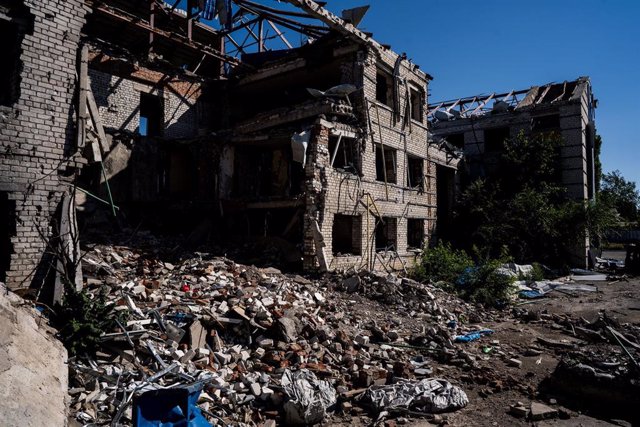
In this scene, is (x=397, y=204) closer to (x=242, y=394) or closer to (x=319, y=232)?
(x=319, y=232)

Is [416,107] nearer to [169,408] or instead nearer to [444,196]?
[444,196]

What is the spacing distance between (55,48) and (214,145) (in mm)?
7164

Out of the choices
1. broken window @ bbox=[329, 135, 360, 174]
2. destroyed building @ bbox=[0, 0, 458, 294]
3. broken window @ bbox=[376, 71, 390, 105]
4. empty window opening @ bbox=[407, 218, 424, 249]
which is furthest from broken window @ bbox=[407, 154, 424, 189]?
broken window @ bbox=[329, 135, 360, 174]

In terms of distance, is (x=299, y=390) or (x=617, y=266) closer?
(x=299, y=390)

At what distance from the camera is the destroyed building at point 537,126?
62.2ft

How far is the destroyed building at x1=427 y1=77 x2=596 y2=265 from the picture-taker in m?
19.0

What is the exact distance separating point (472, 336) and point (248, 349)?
498 cm

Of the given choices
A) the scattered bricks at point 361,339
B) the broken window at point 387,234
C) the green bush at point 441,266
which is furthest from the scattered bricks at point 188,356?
the broken window at point 387,234

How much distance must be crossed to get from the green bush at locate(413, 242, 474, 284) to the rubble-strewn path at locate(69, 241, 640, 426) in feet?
8.79

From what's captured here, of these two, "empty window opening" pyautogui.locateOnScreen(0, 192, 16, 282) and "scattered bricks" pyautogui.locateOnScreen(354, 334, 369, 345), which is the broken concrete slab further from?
"scattered bricks" pyautogui.locateOnScreen(354, 334, 369, 345)

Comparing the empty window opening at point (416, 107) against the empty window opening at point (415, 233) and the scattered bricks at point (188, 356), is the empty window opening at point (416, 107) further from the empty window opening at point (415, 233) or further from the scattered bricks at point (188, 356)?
the scattered bricks at point (188, 356)

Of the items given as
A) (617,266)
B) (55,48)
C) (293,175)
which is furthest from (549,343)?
(617,266)

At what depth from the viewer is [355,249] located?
12539 mm

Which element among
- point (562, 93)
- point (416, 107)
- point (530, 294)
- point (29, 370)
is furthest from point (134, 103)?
point (562, 93)
